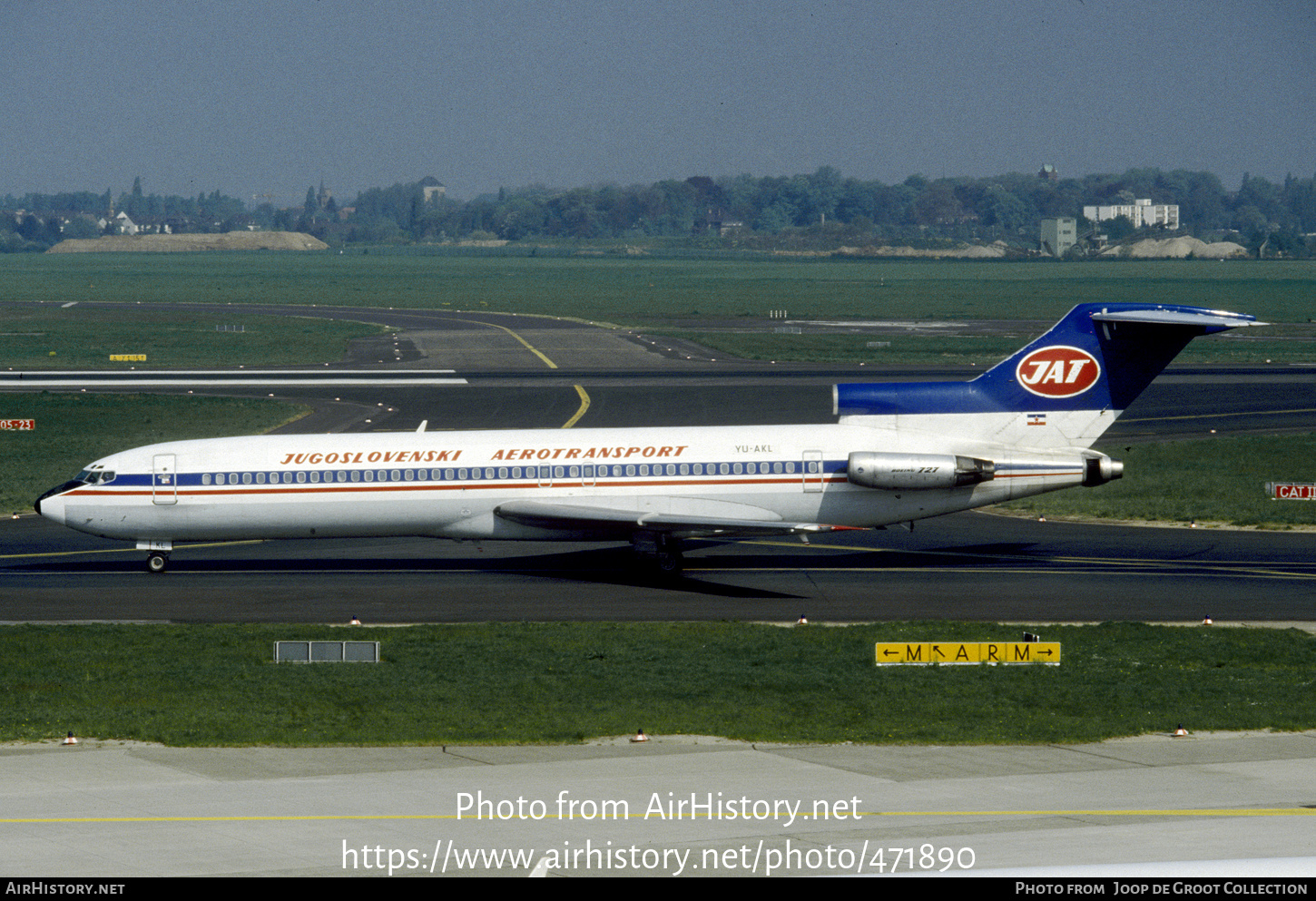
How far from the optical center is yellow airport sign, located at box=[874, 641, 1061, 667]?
1072 inches

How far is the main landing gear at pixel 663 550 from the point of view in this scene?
37.0 meters

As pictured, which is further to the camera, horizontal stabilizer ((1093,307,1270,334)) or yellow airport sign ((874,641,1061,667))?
horizontal stabilizer ((1093,307,1270,334))

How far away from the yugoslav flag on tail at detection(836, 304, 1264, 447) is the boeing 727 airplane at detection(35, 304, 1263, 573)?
0.10 meters

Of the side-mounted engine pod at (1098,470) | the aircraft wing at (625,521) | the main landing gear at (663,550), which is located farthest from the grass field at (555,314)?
the main landing gear at (663,550)

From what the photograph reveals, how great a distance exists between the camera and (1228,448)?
2189 inches

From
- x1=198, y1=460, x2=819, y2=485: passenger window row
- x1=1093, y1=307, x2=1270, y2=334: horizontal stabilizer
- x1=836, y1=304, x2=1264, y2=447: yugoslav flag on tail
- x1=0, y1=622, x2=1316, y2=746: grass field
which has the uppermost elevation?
x1=1093, y1=307, x2=1270, y2=334: horizontal stabilizer

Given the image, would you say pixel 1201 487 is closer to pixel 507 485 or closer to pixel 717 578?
pixel 717 578

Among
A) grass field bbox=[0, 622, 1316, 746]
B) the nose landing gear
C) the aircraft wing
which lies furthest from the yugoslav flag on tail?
the nose landing gear

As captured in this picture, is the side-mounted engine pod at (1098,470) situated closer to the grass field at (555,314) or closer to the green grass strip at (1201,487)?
the green grass strip at (1201,487)

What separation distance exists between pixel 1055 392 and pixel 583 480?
12122mm

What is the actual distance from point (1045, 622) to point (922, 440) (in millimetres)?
7261

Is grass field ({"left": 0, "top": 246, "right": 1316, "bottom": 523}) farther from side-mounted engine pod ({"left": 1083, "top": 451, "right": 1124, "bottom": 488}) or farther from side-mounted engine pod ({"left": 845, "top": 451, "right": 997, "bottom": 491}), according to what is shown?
side-mounted engine pod ({"left": 845, "top": 451, "right": 997, "bottom": 491})

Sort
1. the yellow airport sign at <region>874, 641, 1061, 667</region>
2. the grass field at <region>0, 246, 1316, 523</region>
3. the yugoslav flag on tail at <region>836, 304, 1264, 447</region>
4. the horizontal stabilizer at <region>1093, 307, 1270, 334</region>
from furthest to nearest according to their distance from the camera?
the grass field at <region>0, 246, 1316, 523</region> < the yugoslav flag on tail at <region>836, 304, 1264, 447</region> < the horizontal stabilizer at <region>1093, 307, 1270, 334</region> < the yellow airport sign at <region>874, 641, 1061, 667</region>
